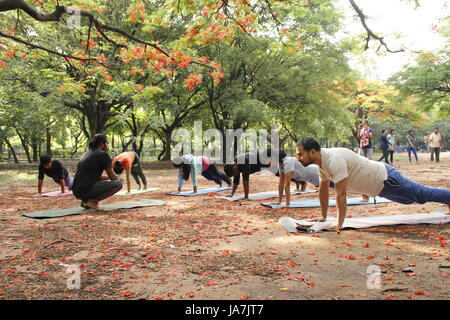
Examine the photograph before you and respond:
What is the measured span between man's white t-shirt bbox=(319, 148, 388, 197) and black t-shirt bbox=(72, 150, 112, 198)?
12.4ft

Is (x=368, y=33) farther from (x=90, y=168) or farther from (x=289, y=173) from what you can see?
(x=90, y=168)

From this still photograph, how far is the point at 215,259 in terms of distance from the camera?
11.1 feet

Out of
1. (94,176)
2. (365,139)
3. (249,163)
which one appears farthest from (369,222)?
(365,139)

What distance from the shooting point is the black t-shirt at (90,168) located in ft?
20.2

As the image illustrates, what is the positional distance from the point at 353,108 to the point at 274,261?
26.9m

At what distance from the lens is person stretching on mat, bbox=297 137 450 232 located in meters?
4.02

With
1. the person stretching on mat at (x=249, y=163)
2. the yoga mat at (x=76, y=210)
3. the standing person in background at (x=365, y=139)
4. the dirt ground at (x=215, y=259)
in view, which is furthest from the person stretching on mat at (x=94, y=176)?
the standing person in background at (x=365, y=139)

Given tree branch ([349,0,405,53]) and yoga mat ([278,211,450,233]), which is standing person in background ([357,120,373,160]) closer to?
tree branch ([349,0,405,53])

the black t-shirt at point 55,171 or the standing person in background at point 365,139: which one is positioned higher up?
the standing person in background at point 365,139

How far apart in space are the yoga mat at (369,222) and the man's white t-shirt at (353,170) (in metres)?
0.46

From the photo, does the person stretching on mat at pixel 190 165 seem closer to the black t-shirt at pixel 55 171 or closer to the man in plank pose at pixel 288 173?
the man in plank pose at pixel 288 173

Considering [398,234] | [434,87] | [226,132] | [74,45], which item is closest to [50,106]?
[74,45]
